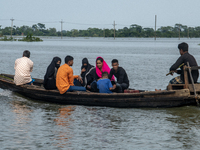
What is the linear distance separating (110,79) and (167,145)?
459cm

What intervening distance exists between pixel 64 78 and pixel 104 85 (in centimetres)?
128

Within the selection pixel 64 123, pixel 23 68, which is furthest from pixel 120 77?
pixel 23 68

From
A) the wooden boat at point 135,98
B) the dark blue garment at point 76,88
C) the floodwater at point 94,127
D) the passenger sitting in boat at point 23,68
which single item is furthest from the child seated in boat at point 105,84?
the passenger sitting in boat at point 23,68

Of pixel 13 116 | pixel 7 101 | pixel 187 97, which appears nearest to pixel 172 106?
pixel 187 97

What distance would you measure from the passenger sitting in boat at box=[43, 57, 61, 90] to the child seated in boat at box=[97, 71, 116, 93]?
161cm

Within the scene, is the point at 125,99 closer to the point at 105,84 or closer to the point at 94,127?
the point at 105,84

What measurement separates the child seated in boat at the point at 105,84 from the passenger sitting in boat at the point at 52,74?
63.3 inches

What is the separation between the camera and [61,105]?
1192 cm

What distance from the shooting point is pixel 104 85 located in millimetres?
11133

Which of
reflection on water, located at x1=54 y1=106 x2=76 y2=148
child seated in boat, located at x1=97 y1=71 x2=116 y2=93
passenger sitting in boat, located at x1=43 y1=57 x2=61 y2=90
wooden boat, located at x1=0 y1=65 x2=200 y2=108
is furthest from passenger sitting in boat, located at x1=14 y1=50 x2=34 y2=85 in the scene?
child seated in boat, located at x1=97 y1=71 x2=116 y2=93

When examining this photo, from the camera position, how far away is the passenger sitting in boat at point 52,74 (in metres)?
11.8

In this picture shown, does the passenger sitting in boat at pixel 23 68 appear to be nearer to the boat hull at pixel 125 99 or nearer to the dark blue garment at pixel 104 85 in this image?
the boat hull at pixel 125 99

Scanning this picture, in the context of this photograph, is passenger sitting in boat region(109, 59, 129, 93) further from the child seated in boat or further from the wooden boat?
the wooden boat

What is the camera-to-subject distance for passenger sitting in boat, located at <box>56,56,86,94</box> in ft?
36.7
